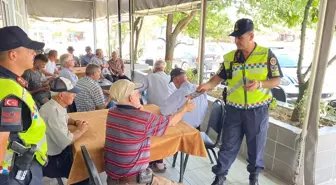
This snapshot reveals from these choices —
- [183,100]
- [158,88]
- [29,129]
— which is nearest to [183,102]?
[183,100]

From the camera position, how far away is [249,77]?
6.23ft

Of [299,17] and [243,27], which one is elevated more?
[299,17]

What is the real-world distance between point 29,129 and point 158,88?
1883mm

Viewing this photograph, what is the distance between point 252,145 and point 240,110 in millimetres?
324

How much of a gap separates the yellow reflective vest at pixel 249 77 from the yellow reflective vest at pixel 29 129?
55.5 inches

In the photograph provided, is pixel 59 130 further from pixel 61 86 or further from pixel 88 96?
pixel 88 96

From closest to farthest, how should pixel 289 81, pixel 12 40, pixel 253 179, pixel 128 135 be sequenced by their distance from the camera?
1. pixel 12 40
2. pixel 128 135
3. pixel 253 179
4. pixel 289 81

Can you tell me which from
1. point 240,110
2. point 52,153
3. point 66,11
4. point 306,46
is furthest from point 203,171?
point 66,11

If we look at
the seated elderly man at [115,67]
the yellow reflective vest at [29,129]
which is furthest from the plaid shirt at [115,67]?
the yellow reflective vest at [29,129]

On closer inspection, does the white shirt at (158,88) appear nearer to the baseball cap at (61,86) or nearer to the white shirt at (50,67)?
the baseball cap at (61,86)

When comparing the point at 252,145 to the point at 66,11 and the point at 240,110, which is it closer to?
the point at 240,110

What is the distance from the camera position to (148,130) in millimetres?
1391

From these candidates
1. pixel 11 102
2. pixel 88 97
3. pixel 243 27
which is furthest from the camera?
pixel 88 97

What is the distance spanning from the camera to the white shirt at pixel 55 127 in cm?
158
